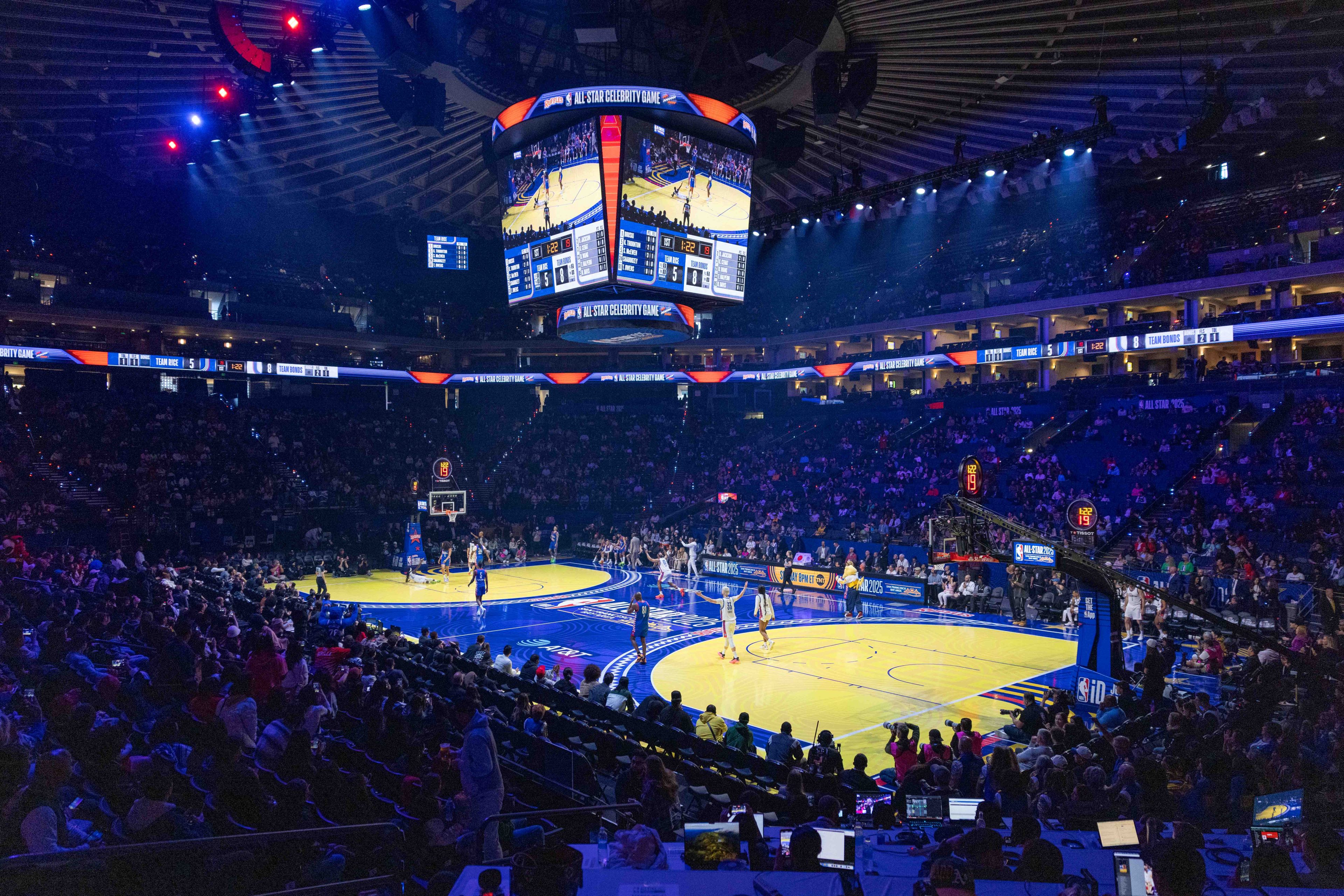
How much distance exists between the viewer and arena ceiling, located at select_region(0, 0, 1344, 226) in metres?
18.6

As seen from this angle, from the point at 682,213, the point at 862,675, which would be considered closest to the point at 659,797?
the point at 862,675

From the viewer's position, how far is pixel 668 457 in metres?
46.3

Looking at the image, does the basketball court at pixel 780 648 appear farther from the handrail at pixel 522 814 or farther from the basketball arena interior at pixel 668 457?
the handrail at pixel 522 814

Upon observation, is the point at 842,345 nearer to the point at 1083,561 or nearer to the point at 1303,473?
the point at 1303,473

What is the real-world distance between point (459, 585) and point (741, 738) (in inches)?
887

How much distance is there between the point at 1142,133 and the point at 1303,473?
41.2 feet

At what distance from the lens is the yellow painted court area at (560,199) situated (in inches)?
796

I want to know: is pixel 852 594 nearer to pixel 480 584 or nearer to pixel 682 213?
pixel 480 584

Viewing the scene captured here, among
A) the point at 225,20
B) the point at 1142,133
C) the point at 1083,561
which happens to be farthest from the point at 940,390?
the point at 225,20

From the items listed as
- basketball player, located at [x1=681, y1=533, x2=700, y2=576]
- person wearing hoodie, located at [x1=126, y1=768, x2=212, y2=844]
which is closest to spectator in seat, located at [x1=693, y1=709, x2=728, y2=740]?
person wearing hoodie, located at [x1=126, y1=768, x2=212, y2=844]

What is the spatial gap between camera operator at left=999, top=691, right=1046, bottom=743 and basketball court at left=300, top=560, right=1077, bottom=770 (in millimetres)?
1217

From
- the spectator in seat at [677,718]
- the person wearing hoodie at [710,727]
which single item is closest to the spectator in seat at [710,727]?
the person wearing hoodie at [710,727]

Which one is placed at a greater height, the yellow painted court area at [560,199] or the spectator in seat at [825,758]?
the yellow painted court area at [560,199]

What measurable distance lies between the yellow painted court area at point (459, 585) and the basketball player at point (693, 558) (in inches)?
134
